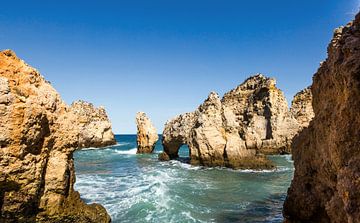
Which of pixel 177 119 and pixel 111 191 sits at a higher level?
pixel 177 119

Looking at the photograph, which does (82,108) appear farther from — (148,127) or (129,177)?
(129,177)

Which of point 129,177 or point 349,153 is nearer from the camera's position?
point 349,153

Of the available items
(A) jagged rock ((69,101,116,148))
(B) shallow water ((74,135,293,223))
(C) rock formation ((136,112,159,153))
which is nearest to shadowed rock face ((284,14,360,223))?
(B) shallow water ((74,135,293,223))

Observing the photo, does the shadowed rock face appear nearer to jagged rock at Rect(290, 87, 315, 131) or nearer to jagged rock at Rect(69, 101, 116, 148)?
jagged rock at Rect(290, 87, 315, 131)

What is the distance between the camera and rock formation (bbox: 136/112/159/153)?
2386 inches

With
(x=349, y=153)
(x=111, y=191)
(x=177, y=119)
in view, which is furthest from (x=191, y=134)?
(x=349, y=153)

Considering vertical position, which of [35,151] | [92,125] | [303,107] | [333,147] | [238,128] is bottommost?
[35,151]

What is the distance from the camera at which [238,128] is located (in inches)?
1656

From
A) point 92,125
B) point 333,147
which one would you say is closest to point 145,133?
point 92,125

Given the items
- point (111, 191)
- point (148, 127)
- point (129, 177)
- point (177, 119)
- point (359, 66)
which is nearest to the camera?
point (359, 66)

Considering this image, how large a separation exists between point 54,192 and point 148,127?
4825 centimetres

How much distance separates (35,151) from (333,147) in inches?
378

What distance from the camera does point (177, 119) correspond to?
5159 cm

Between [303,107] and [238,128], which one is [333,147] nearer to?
[238,128]
